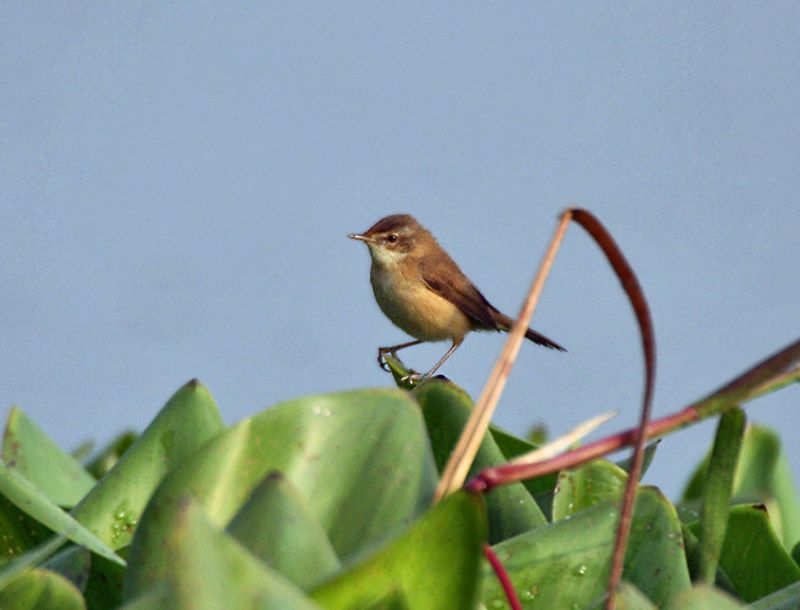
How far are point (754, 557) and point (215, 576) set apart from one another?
4.32ft

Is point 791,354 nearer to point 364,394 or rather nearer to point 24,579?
point 364,394

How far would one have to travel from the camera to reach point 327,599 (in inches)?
51.3

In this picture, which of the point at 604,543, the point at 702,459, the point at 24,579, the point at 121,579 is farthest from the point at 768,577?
the point at 702,459

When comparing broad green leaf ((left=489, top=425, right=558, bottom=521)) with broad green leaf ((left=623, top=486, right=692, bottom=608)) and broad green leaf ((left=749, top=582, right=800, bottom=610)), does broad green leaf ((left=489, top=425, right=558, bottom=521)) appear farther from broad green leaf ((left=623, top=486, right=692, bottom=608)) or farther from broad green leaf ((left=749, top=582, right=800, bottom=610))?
broad green leaf ((left=749, top=582, right=800, bottom=610))

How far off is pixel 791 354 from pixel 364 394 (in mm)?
526

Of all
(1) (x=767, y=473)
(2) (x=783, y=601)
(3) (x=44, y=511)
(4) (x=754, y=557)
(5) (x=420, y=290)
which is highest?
(3) (x=44, y=511)

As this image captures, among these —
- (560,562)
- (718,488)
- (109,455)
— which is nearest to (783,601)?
(718,488)

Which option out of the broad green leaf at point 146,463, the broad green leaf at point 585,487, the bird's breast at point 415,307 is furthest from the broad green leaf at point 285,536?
the bird's breast at point 415,307

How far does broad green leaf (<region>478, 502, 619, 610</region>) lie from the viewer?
1.75 meters

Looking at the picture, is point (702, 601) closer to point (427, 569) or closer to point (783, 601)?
point (427, 569)

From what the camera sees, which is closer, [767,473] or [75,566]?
[75,566]

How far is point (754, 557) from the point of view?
2.18 m

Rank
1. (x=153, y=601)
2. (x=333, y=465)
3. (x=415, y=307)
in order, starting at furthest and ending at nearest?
(x=415, y=307)
(x=333, y=465)
(x=153, y=601)

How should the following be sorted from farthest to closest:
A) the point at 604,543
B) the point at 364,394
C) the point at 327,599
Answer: the point at 604,543 < the point at 364,394 < the point at 327,599
